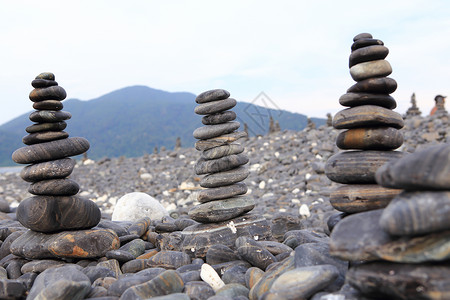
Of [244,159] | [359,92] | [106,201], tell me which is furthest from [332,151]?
[359,92]

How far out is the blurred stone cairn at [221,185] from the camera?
6.40 meters

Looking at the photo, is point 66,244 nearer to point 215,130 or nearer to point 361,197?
point 215,130

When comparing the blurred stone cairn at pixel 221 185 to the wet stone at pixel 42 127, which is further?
the blurred stone cairn at pixel 221 185

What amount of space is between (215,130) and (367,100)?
270cm

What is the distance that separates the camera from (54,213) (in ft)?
19.7

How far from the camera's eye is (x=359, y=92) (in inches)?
188

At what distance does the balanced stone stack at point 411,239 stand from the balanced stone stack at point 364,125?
114 centimetres

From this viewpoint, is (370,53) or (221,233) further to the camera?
(221,233)

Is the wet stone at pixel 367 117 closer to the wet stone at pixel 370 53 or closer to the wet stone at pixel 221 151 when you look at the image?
the wet stone at pixel 370 53

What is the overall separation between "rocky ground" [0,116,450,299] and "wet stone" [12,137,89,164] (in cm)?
380

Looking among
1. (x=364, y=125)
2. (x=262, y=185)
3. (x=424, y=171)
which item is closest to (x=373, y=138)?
(x=364, y=125)

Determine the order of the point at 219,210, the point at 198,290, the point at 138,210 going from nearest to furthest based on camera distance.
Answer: the point at 198,290
the point at 219,210
the point at 138,210

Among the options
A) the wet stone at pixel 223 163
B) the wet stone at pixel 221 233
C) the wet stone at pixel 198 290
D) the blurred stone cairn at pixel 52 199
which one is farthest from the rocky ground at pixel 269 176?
the blurred stone cairn at pixel 52 199

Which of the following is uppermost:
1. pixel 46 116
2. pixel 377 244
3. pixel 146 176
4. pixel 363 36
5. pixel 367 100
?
pixel 363 36
